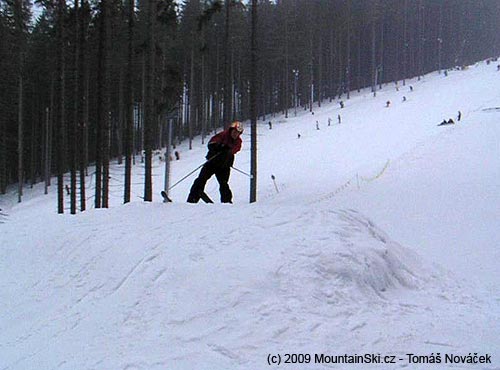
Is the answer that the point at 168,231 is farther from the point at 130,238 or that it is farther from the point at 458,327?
the point at 458,327

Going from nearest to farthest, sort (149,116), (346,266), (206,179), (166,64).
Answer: (346,266) < (206,179) < (149,116) < (166,64)

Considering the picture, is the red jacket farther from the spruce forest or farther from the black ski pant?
the spruce forest

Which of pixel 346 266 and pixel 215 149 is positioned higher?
pixel 215 149

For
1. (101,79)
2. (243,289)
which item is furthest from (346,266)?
(101,79)

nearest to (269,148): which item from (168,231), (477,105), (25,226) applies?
(477,105)

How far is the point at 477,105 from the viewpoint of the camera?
31594 mm

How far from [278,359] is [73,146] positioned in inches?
582

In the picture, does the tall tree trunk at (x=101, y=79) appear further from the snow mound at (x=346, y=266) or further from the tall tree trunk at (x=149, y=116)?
the snow mound at (x=346, y=266)

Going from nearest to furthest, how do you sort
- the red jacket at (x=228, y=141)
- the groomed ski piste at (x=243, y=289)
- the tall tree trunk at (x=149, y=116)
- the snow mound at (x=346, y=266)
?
the groomed ski piste at (x=243, y=289) < the snow mound at (x=346, y=266) < the red jacket at (x=228, y=141) < the tall tree trunk at (x=149, y=116)

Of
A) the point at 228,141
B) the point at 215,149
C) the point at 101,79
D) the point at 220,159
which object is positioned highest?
the point at 101,79

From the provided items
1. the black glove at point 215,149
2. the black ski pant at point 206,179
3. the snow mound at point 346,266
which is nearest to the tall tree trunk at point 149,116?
the black ski pant at point 206,179

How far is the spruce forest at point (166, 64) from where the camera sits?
647 inches

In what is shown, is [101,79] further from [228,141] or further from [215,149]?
[228,141]

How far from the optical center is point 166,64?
99.2 ft
